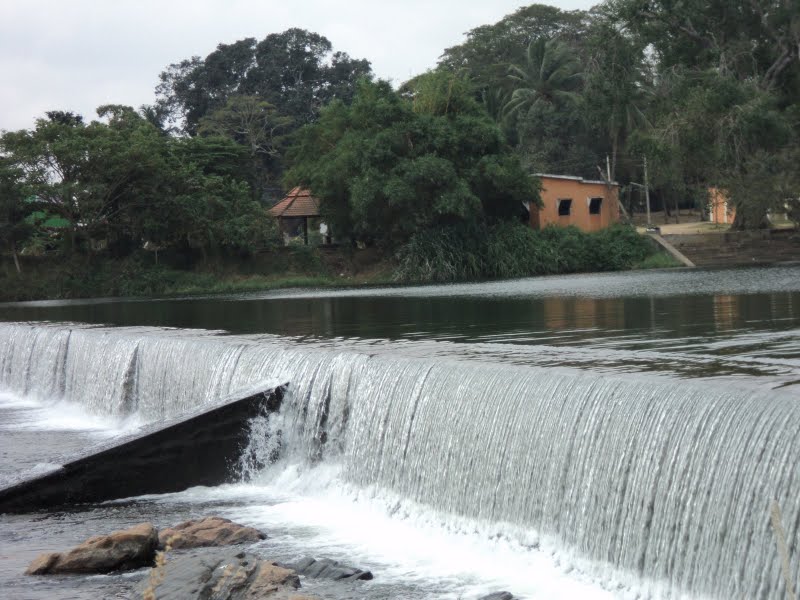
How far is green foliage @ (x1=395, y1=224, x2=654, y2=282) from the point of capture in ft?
109

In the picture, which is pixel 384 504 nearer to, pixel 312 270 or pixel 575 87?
pixel 312 270

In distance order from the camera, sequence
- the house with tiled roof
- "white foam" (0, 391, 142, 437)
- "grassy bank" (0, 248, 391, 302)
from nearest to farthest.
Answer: "white foam" (0, 391, 142, 437), "grassy bank" (0, 248, 391, 302), the house with tiled roof

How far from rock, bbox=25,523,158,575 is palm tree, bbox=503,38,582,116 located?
40.4 m

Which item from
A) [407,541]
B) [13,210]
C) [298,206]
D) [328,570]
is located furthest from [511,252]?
[328,570]

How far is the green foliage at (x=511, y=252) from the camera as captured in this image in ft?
109

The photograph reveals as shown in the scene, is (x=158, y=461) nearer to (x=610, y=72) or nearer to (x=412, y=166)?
(x=412, y=166)

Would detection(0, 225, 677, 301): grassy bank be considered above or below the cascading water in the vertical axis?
above

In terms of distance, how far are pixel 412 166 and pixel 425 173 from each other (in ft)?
1.77

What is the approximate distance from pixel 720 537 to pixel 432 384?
3345mm

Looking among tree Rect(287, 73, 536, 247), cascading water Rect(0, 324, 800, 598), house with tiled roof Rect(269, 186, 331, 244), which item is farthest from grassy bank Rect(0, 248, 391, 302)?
cascading water Rect(0, 324, 800, 598)

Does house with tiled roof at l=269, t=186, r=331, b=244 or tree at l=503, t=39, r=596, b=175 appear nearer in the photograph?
house with tiled roof at l=269, t=186, r=331, b=244

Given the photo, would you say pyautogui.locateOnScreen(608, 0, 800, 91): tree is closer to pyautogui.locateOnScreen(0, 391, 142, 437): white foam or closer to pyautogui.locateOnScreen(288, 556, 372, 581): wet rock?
pyautogui.locateOnScreen(0, 391, 142, 437): white foam

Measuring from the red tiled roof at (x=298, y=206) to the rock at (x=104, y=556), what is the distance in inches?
1255

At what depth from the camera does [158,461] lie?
9148 millimetres
